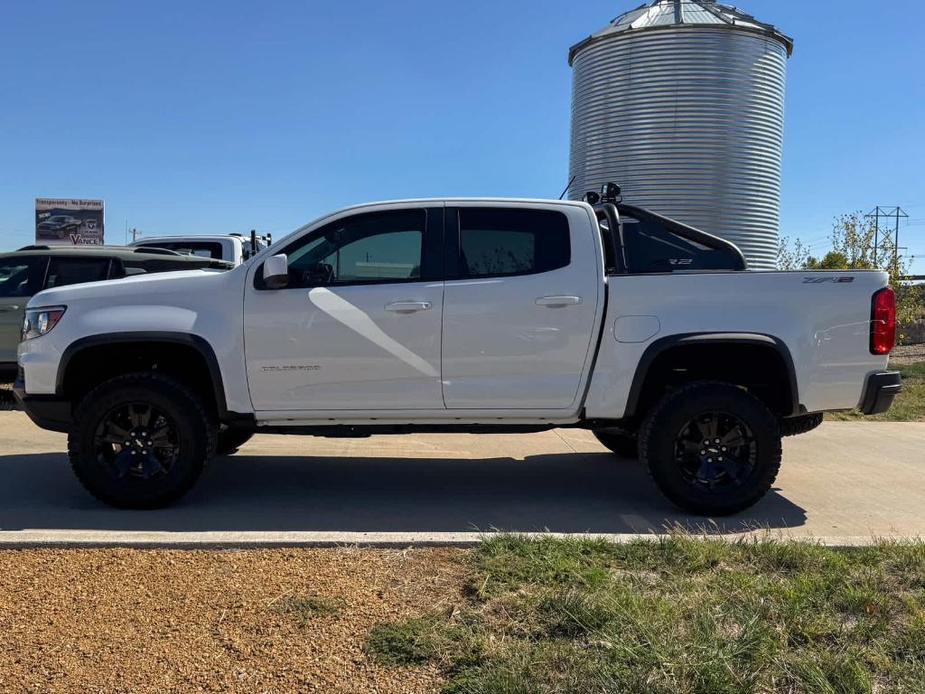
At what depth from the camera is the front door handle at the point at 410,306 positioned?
5.07 metres

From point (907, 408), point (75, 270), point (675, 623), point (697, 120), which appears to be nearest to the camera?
point (675, 623)

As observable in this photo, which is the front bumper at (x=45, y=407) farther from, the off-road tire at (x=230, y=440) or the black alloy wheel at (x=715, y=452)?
the black alloy wheel at (x=715, y=452)

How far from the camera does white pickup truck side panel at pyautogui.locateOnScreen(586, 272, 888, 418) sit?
4.98m

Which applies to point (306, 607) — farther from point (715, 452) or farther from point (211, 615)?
point (715, 452)

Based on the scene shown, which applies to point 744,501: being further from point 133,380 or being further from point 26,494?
point 26,494

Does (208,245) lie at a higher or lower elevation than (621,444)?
higher

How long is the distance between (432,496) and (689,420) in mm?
1867

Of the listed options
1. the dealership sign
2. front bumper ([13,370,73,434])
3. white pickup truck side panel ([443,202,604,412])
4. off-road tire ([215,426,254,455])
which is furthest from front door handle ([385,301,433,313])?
the dealership sign

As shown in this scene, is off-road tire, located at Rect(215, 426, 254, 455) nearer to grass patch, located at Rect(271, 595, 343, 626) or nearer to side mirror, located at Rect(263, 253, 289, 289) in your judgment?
side mirror, located at Rect(263, 253, 289, 289)

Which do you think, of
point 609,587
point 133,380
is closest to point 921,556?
point 609,587

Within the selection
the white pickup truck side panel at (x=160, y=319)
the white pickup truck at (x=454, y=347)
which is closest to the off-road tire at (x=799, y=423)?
the white pickup truck at (x=454, y=347)

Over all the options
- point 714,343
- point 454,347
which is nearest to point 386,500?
point 454,347

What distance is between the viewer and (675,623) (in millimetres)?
3154

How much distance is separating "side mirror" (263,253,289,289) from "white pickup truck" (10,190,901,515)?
12 mm
